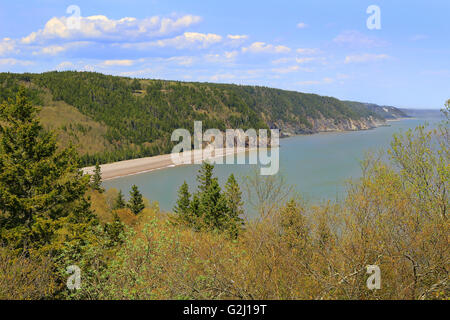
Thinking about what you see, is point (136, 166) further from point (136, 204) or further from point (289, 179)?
point (136, 204)

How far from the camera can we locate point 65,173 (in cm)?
1789

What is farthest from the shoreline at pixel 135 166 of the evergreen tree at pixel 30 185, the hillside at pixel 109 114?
the evergreen tree at pixel 30 185

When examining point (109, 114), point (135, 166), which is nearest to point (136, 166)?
point (135, 166)

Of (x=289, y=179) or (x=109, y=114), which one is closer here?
(x=289, y=179)

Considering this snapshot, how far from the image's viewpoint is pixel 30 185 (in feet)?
55.4

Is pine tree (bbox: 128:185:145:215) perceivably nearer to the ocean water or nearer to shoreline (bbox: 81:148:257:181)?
the ocean water

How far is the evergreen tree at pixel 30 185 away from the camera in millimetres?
15883

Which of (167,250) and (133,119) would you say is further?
(133,119)

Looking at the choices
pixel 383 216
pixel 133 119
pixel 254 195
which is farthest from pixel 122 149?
pixel 383 216
